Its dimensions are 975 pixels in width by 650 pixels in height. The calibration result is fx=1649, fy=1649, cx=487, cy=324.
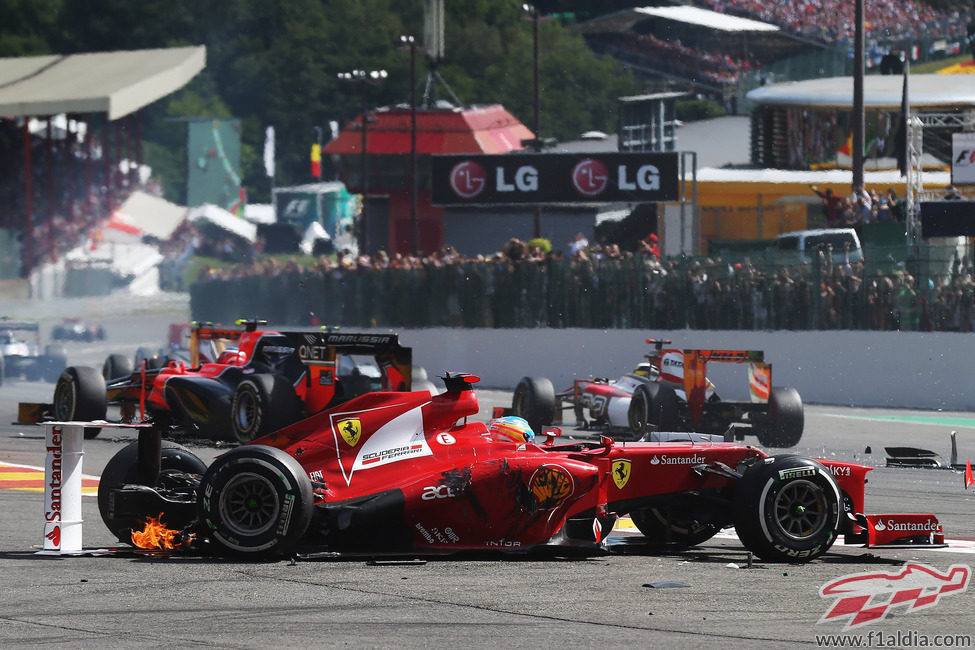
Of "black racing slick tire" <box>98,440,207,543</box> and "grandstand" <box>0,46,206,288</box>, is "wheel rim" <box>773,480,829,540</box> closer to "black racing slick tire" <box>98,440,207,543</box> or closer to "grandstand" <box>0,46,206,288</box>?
"black racing slick tire" <box>98,440,207,543</box>

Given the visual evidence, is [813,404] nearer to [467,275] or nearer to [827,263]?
[827,263]

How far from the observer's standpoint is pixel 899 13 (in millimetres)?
69250

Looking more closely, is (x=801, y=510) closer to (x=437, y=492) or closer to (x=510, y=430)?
(x=510, y=430)

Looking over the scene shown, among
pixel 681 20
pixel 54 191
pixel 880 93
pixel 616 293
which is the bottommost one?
pixel 616 293

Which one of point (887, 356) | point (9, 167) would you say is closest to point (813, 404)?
point (887, 356)

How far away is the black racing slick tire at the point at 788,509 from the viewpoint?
32.6 feet

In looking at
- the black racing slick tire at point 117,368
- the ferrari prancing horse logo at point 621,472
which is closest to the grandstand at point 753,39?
the black racing slick tire at point 117,368

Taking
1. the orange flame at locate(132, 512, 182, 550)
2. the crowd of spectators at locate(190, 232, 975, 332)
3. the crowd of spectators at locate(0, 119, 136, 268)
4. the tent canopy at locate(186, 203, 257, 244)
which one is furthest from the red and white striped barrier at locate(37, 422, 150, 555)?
the tent canopy at locate(186, 203, 257, 244)

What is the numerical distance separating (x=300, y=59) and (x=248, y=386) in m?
50.3

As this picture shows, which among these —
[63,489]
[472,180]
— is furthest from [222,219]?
[63,489]

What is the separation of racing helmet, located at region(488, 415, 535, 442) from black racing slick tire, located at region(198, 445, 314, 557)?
4.75ft

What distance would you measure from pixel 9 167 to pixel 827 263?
87.5 feet

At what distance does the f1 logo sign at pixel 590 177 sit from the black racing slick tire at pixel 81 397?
17867 mm

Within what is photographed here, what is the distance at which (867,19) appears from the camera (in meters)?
65.9
